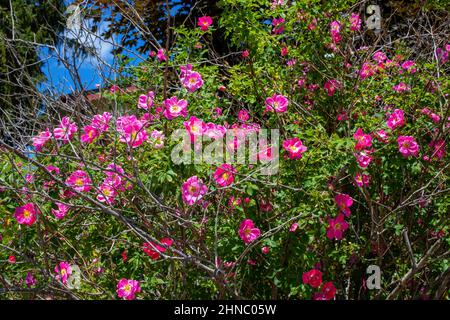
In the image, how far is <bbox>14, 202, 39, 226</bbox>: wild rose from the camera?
2721mm

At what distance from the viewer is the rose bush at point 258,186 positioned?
2.70 metres

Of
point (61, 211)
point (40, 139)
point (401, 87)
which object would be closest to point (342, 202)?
point (401, 87)

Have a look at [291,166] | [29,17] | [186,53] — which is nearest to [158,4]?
[186,53]

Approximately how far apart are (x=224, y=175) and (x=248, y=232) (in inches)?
11.6

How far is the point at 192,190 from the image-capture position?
2498 millimetres

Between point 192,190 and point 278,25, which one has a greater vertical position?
point 278,25

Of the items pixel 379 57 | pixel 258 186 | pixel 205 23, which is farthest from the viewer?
pixel 379 57

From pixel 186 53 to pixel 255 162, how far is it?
0.94 m

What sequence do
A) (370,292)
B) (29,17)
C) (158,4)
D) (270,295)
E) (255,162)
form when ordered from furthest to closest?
(29,17)
(158,4)
(370,292)
(270,295)
(255,162)

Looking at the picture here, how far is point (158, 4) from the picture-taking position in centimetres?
742

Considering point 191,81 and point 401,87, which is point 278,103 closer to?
point 191,81

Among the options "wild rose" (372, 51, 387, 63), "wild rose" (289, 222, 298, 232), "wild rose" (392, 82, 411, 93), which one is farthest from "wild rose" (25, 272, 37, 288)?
"wild rose" (372, 51, 387, 63)
